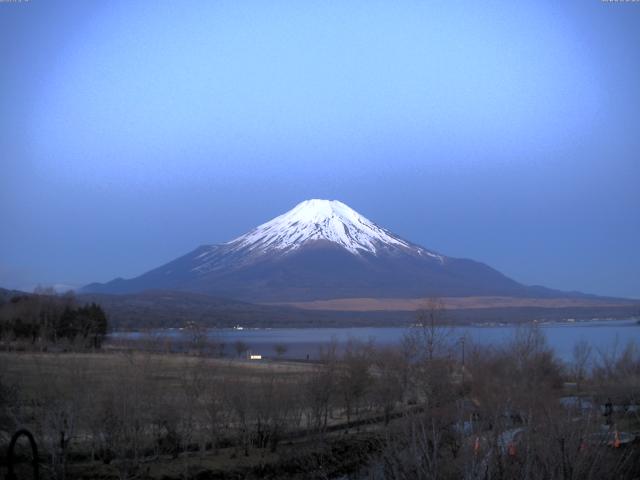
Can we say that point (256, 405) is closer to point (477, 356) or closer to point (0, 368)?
point (0, 368)

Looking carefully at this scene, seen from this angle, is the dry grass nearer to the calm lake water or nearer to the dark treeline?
the calm lake water

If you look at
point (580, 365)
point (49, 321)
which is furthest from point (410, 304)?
point (580, 365)

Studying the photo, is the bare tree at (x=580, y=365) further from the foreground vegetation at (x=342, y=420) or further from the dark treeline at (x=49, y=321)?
the dark treeline at (x=49, y=321)

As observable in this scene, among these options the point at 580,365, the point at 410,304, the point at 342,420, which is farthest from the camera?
the point at 410,304

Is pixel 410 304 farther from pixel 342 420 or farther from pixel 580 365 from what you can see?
pixel 342 420

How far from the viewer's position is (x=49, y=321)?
7481 cm

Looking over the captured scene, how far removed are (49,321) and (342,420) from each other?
45.8m

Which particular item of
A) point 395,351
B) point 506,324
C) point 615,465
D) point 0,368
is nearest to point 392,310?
point 506,324

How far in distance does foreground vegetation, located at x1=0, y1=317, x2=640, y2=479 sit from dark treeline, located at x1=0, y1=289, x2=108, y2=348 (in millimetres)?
31054

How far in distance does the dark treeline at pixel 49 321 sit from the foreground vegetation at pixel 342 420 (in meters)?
31.1

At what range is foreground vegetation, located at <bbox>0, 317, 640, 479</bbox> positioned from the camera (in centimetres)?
1388

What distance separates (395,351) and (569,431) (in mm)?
28392

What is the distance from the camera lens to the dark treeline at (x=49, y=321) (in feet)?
229

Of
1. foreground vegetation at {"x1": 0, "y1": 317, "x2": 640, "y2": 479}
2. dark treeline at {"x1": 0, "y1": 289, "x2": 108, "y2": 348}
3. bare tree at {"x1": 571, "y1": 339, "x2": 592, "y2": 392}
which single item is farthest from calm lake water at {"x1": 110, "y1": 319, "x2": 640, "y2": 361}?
foreground vegetation at {"x1": 0, "y1": 317, "x2": 640, "y2": 479}
